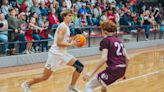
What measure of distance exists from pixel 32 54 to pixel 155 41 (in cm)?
1038

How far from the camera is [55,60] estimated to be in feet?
26.5

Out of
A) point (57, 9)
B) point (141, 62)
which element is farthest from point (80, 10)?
point (141, 62)

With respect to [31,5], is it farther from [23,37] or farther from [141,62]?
[141,62]

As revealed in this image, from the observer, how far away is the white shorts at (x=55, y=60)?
800cm

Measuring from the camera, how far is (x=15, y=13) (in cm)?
1309

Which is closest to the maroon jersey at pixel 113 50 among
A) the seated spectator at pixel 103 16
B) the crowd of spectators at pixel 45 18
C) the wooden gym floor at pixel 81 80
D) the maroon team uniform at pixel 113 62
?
the maroon team uniform at pixel 113 62

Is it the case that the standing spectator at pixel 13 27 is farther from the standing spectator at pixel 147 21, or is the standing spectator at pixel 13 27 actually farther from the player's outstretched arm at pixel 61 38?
the standing spectator at pixel 147 21

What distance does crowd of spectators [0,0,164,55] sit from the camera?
42.2 feet

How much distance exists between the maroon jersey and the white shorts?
2206 millimetres

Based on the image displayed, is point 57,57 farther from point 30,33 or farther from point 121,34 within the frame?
point 121,34

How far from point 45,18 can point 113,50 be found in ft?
29.4

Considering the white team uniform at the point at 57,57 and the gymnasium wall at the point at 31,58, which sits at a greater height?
the white team uniform at the point at 57,57

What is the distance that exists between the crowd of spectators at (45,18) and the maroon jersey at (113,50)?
7.02 metres

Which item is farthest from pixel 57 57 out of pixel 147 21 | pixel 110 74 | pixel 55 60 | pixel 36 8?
pixel 147 21
